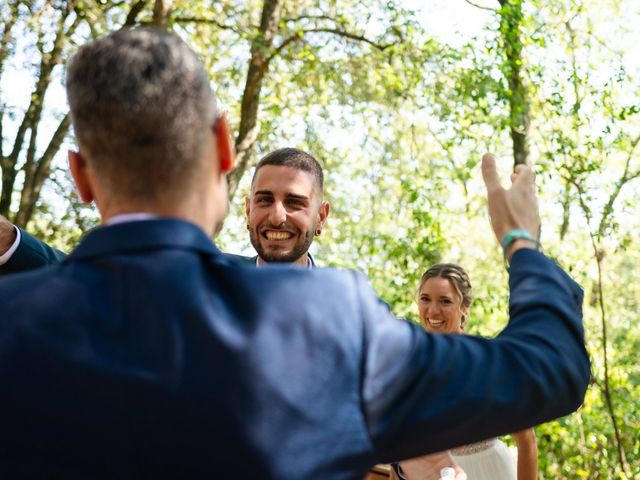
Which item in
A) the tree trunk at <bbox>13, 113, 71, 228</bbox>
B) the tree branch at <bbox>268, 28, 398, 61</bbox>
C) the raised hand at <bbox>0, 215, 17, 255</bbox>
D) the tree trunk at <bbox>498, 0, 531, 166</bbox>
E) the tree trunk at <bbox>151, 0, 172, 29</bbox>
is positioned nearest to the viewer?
the raised hand at <bbox>0, 215, 17, 255</bbox>

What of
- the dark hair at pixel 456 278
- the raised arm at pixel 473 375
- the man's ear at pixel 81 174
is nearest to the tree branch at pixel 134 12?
the dark hair at pixel 456 278

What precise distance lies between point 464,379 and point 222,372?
40 cm

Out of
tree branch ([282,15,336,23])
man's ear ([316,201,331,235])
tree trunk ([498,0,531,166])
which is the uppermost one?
tree branch ([282,15,336,23])

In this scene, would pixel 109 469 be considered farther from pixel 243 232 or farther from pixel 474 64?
pixel 243 232

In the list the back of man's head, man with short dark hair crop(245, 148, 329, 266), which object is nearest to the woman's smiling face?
man with short dark hair crop(245, 148, 329, 266)

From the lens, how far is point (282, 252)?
4.55 metres

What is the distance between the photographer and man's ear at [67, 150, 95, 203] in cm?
159

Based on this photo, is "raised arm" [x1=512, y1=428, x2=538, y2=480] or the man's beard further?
"raised arm" [x1=512, y1=428, x2=538, y2=480]

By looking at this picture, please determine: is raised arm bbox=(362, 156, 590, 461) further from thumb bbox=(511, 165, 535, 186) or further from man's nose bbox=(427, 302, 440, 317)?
man's nose bbox=(427, 302, 440, 317)

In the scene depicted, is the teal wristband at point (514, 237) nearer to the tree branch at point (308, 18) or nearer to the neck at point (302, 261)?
the neck at point (302, 261)

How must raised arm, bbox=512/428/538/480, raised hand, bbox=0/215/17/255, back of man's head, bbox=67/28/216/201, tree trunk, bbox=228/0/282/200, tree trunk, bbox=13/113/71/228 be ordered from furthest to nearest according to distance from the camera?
tree trunk, bbox=13/113/71/228 → tree trunk, bbox=228/0/282/200 → raised arm, bbox=512/428/538/480 → raised hand, bbox=0/215/17/255 → back of man's head, bbox=67/28/216/201

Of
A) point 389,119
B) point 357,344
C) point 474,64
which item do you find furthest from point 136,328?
point 389,119

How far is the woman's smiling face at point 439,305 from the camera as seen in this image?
18.8 ft

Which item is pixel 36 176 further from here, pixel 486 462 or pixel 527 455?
pixel 527 455
